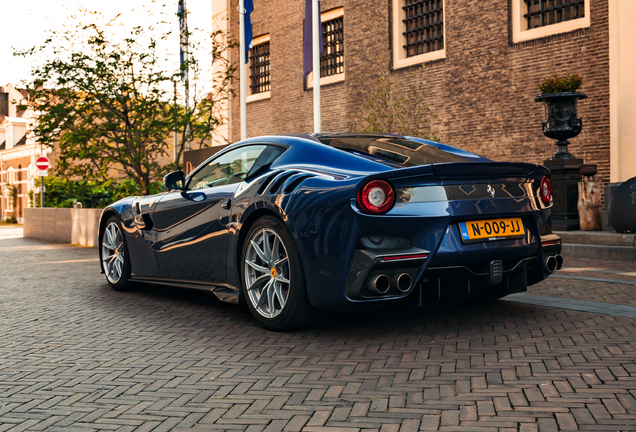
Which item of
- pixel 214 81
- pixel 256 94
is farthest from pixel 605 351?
pixel 256 94

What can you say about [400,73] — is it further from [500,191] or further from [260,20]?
[500,191]

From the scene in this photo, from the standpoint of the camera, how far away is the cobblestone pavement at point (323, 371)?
118 inches

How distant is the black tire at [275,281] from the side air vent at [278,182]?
0.62 ft

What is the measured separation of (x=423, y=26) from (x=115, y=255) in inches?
558

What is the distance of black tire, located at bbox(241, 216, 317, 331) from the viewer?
14.7 ft

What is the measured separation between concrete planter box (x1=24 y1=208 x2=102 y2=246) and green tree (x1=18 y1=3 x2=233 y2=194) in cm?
102

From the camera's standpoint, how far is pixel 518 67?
53.2ft

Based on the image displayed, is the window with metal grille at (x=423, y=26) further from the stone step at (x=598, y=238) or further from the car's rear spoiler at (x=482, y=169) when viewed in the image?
the car's rear spoiler at (x=482, y=169)

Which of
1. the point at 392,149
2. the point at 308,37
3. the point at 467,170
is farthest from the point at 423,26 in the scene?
the point at 467,170

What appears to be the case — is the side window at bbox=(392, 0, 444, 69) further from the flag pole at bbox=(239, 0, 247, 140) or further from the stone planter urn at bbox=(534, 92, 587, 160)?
the stone planter urn at bbox=(534, 92, 587, 160)

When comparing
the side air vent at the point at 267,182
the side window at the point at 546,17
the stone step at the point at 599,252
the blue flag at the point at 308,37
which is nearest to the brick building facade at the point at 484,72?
the side window at the point at 546,17

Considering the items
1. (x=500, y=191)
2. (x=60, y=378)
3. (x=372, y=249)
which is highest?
(x=500, y=191)

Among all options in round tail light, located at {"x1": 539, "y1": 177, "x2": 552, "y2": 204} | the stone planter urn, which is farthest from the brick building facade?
round tail light, located at {"x1": 539, "y1": 177, "x2": 552, "y2": 204}

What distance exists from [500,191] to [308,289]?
1.43 m
